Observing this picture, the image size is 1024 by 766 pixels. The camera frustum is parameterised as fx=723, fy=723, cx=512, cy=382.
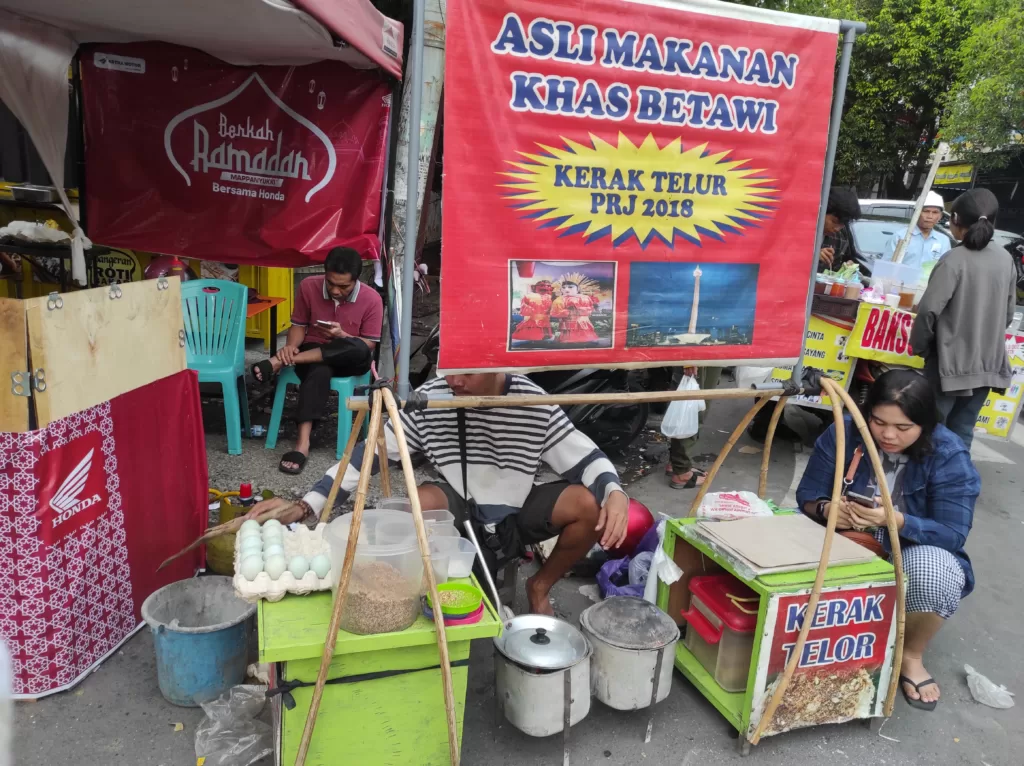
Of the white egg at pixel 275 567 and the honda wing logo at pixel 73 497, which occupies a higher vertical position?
the honda wing logo at pixel 73 497

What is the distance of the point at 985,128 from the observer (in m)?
14.2

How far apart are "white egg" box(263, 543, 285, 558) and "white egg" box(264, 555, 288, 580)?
0.05 ft

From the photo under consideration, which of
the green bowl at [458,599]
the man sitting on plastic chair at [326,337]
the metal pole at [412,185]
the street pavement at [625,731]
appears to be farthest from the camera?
the man sitting on plastic chair at [326,337]

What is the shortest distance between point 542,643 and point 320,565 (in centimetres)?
75

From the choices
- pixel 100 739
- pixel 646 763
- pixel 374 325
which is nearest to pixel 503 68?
pixel 646 763

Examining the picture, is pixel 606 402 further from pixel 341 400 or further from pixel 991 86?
pixel 991 86

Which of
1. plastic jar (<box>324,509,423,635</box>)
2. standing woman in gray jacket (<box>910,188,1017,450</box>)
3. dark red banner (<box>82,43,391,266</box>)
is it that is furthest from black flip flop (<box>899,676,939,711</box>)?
dark red banner (<box>82,43,391,266</box>)

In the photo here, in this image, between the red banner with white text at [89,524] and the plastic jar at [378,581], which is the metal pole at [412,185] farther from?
the red banner with white text at [89,524]

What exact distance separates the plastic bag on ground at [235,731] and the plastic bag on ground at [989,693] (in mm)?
2639

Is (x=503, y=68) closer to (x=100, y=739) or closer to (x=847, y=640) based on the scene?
(x=847, y=640)

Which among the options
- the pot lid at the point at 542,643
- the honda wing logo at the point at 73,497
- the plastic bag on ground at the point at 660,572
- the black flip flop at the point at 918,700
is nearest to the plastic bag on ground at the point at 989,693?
the black flip flop at the point at 918,700

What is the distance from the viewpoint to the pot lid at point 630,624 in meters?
2.41

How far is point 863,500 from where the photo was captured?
273 cm

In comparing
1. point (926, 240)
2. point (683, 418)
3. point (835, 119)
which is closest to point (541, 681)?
point (835, 119)
